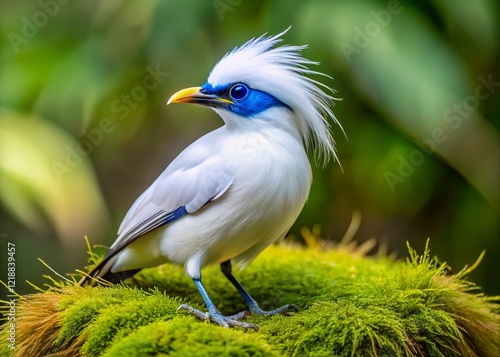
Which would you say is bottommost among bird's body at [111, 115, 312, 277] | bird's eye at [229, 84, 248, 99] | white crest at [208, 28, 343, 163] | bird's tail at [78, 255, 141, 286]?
bird's tail at [78, 255, 141, 286]

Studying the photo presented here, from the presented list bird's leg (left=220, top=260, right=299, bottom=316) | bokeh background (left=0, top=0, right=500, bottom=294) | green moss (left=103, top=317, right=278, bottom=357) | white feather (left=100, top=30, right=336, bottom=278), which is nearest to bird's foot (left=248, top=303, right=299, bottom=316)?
bird's leg (left=220, top=260, right=299, bottom=316)

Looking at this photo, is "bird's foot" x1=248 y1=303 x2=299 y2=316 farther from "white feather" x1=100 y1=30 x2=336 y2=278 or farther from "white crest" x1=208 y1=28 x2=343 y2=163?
"white crest" x1=208 y1=28 x2=343 y2=163

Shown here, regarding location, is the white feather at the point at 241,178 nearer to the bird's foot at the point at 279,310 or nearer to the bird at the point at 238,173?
the bird at the point at 238,173

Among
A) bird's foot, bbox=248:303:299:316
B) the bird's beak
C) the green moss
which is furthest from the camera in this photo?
bird's foot, bbox=248:303:299:316

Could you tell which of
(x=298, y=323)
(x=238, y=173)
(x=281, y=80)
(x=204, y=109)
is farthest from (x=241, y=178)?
(x=204, y=109)

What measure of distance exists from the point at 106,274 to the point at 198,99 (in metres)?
0.79

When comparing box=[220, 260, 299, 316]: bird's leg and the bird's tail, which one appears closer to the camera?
box=[220, 260, 299, 316]: bird's leg

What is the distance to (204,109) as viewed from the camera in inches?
138

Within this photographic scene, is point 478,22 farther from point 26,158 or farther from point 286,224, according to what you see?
point 26,158

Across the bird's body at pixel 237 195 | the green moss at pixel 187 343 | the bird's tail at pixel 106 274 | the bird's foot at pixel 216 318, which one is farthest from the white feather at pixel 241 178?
the green moss at pixel 187 343

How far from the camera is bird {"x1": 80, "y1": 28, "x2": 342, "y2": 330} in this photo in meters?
2.19

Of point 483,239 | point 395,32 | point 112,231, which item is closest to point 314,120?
point 395,32

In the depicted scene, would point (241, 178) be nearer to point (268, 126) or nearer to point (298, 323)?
point (268, 126)

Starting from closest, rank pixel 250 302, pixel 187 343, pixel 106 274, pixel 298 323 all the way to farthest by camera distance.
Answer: pixel 187 343 → pixel 298 323 → pixel 250 302 → pixel 106 274
